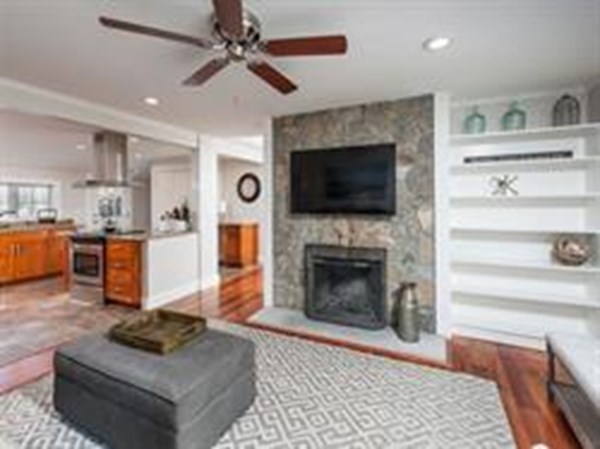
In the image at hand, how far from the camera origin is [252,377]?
2236 millimetres

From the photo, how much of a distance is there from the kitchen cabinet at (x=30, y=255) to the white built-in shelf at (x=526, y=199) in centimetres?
592

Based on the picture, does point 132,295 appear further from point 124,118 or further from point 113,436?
point 113,436

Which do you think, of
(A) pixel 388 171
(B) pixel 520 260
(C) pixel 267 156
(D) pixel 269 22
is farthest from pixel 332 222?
(D) pixel 269 22

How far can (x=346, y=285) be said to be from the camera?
12.5 ft

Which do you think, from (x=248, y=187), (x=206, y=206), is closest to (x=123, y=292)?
(x=206, y=206)

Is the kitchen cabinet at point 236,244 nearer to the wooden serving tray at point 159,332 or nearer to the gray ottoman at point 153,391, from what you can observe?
the wooden serving tray at point 159,332

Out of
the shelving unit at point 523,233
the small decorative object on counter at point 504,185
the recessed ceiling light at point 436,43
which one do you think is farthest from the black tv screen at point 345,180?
the recessed ceiling light at point 436,43

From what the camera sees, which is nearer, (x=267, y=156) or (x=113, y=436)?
(x=113, y=436)

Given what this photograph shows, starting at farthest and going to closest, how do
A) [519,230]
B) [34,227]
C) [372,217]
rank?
[34,227], [372,217], [519,230]

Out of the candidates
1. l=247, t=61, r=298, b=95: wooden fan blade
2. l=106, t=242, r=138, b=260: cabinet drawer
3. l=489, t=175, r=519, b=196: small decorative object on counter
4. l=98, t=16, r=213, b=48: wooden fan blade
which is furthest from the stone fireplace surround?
l=98, t=16, r=213, b=48: wooden fan blade

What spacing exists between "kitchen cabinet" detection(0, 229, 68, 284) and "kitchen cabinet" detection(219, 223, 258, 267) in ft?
8.96

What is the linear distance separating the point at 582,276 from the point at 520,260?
523mm

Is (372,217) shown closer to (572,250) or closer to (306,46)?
(572,250)

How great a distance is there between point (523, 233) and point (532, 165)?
2.18 ft
